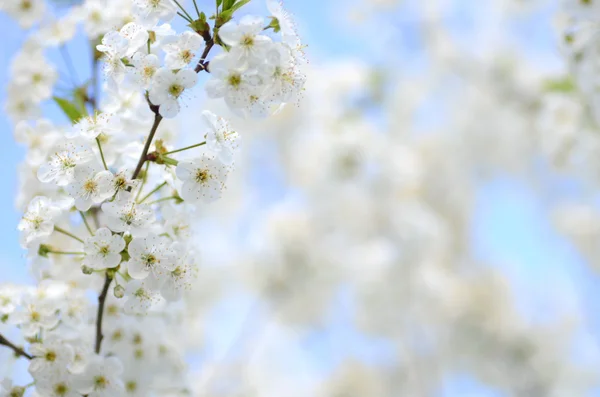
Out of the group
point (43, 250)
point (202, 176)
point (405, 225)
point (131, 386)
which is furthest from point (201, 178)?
point (405, 225)

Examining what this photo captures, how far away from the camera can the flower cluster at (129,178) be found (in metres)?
0.61

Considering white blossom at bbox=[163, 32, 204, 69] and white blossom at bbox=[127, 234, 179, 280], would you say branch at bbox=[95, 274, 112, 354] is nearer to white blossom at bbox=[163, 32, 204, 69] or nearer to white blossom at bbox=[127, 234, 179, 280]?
white blossom at bbox=[127, 234, 179, 280]

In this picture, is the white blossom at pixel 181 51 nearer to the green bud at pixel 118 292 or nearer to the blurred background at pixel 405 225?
the green bud at pixel 118 292

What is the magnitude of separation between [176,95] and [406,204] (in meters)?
2.40

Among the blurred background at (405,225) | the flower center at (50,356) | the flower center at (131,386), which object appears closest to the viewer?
the flower center at (50,356)

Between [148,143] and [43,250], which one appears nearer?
[148,143]

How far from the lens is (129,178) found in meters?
0.65

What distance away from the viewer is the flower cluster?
2.02 feet

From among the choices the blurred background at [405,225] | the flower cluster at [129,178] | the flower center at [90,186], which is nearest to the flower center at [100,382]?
the flower cluster at [129,178]

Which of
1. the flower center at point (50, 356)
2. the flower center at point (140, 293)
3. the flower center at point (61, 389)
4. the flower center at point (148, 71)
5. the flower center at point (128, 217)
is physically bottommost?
the flower center at point (61, 389)

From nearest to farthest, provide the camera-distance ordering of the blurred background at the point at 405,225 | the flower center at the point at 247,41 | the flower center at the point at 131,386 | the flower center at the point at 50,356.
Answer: the flower center at the point at 247,41 < the flower center at the point at 50,356 < the flower center at the point at 131,386 < the blurred background at the point at 405,225

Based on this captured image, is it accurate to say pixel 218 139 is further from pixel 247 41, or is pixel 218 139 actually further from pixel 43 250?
pixel 43 250

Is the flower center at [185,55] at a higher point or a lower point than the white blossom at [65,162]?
higher

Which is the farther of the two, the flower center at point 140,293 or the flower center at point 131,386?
the flower center at point 131,386
